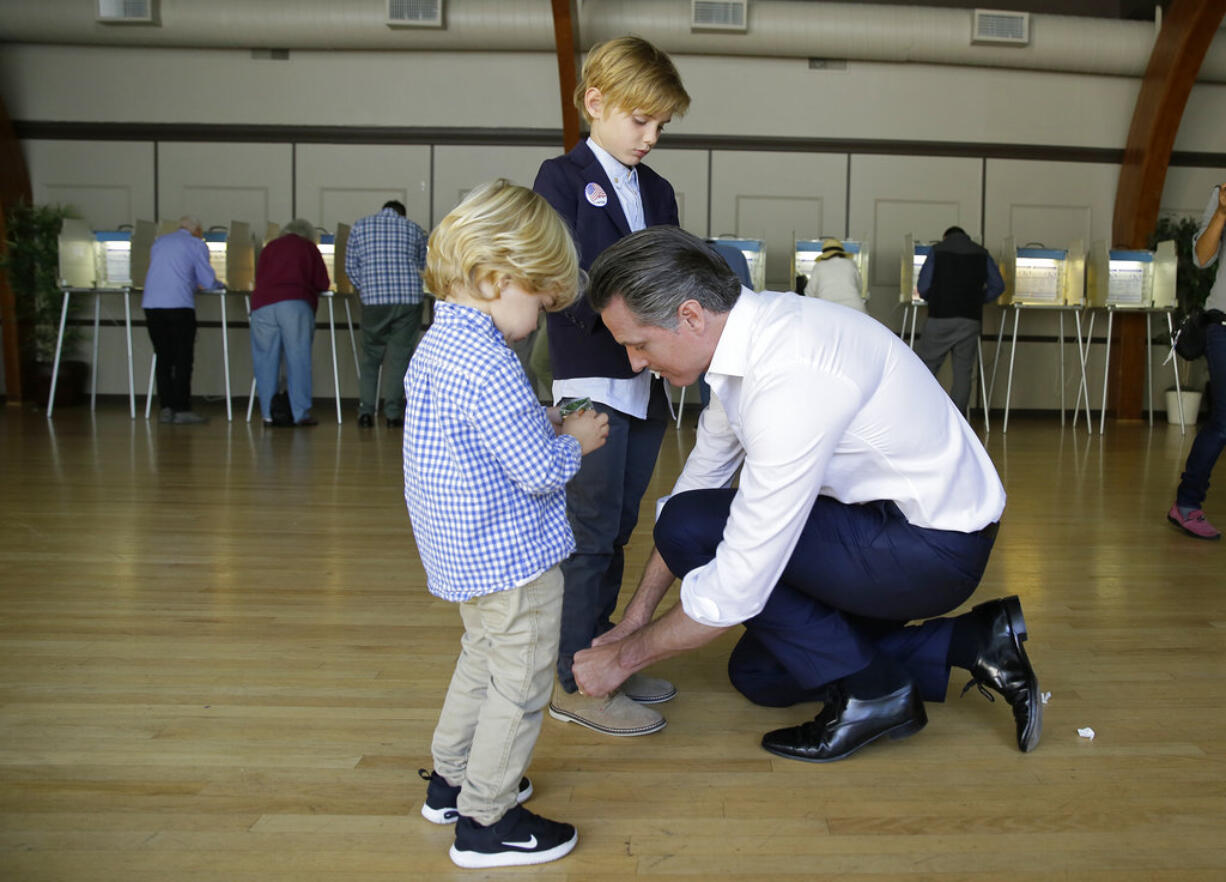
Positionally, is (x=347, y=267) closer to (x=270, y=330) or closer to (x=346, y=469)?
(x=270, y=330)

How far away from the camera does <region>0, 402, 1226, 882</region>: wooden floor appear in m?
1.27

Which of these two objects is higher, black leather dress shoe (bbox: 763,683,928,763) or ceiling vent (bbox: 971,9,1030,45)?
ceiling vent (bbox: 971,9,1030,45)

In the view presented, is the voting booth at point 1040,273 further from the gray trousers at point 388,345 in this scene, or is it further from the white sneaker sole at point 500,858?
the white sneaker sole at point 500,858

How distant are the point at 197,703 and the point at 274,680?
0.15 metres

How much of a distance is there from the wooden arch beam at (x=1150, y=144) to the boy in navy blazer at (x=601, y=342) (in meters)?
6.60

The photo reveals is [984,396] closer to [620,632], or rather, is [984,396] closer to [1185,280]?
[1185,280]

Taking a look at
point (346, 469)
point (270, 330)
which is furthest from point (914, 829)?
point (270, 330)

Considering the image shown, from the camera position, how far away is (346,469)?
4625 mm

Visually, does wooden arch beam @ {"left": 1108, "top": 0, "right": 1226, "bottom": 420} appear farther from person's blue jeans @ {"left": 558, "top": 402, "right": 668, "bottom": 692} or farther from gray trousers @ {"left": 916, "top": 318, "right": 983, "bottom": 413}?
person's blue jeans @ {"left": 558, "top": 402, "right": 668, "bottom": 692}

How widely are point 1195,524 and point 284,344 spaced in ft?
16.9

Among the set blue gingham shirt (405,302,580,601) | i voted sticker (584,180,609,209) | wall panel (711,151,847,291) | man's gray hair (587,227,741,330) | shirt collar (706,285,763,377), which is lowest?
blue gingham shirt (405,302,580,601)

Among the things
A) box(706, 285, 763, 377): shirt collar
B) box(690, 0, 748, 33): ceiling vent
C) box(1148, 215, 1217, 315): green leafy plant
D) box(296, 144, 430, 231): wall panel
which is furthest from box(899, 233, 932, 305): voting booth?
box(706, 285, 763, 377): shirt collar

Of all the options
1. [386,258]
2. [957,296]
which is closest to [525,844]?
[386,258]

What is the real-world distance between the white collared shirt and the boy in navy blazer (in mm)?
299
